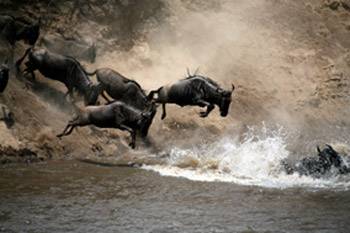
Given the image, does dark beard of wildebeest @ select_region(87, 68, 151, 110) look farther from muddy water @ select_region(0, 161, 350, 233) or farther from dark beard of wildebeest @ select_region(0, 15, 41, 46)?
muddy water @ select_region(0, 161, 350, 233)

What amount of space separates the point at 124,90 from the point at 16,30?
322 centimetres

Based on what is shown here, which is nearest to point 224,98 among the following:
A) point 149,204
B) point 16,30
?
point 149,204

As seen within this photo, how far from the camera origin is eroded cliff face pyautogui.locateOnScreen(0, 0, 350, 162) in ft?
53.1

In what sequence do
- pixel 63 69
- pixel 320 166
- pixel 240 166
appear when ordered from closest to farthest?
pixel 320 166, pixel 240 166, pixel 63 69

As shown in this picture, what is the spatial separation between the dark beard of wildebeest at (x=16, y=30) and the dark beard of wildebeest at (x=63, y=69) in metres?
0.90

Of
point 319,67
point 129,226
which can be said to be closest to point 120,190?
point 129,226

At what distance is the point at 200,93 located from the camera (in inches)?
591

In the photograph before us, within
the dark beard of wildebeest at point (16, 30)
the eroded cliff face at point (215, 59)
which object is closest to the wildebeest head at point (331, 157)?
the eroded cliff face at point (215, 59)

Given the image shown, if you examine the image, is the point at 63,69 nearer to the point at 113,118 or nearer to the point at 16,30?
the point at 16,30

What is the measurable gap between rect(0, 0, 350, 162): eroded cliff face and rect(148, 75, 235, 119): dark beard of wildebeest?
1.29 meters

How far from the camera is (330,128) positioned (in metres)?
18.1

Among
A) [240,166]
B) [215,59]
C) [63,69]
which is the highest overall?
[215,59]

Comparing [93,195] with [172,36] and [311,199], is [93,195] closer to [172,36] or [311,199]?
[311,199]

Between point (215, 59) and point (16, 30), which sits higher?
point (215, 59)
